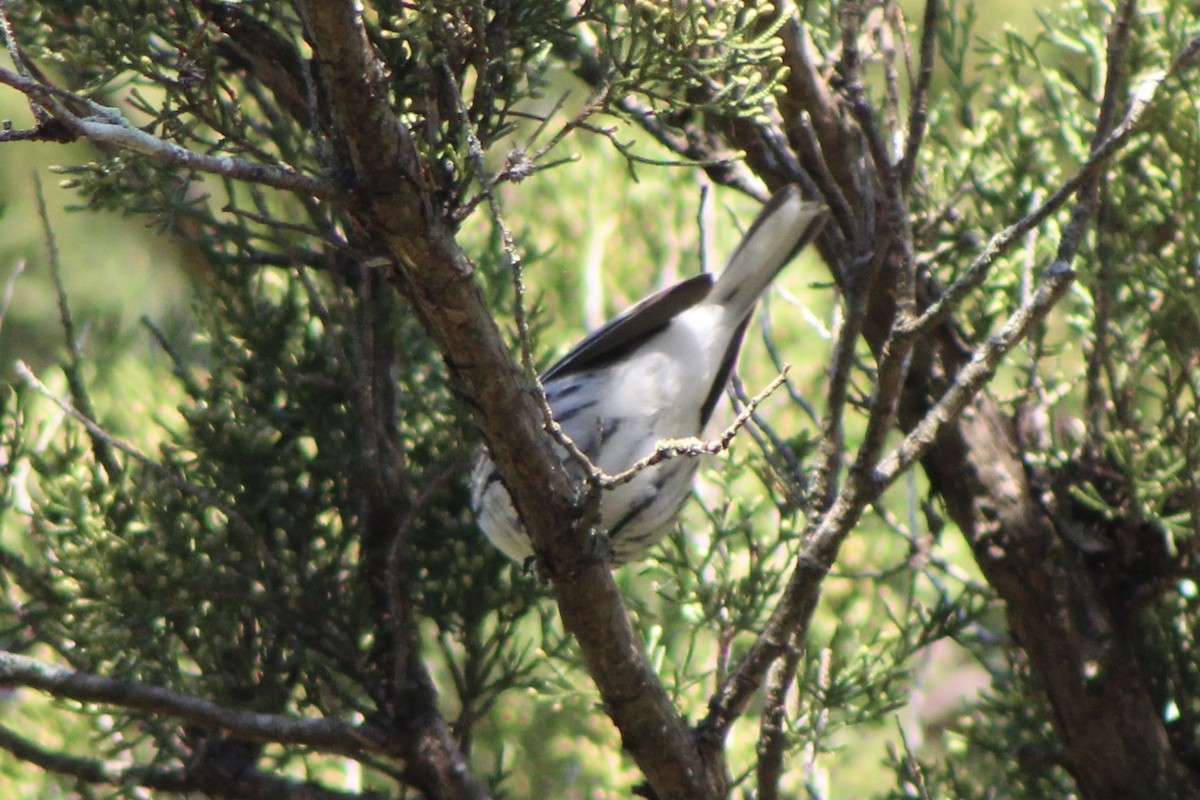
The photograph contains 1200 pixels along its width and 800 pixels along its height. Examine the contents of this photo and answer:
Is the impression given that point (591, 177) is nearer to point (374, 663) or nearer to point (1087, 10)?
point (1087, 10)

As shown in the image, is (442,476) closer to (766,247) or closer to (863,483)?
(766,247)

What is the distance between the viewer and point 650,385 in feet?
8.51

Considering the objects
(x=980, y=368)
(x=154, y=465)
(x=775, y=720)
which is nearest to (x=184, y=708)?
(x=154, y=465)

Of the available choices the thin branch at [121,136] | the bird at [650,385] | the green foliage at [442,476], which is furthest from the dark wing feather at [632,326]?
the thin branch at [121,136]

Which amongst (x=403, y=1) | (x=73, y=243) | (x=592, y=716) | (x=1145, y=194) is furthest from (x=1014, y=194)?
(x=73, y=243)

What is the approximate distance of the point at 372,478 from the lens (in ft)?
7.80

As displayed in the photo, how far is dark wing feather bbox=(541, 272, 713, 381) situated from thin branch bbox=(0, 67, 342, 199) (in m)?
1.13

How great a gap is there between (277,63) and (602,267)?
256cm

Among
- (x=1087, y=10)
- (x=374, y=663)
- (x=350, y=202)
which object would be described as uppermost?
(x=1087, y=10)

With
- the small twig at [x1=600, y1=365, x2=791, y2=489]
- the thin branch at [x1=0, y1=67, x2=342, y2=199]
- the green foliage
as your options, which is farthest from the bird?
the thin branch at [x1=0, y1=67, x2=342, y2=199]

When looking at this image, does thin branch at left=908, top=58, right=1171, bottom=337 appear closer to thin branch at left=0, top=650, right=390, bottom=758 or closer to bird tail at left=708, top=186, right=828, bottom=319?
bird tail at left=708, top=186, right=828, bottom=319

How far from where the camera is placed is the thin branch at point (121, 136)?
1275 millimetres

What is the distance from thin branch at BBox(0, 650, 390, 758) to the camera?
190 centimetres

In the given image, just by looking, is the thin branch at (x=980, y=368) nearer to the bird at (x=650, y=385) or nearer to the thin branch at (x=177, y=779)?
the bird at (x=650, y=385)
